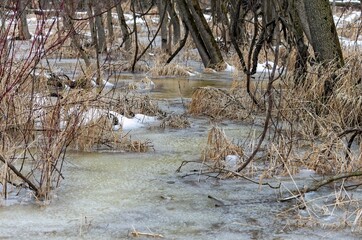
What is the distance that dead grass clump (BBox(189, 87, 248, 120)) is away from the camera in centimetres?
795

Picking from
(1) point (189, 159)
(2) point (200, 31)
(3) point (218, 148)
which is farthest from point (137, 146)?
(2) point (200, 31)

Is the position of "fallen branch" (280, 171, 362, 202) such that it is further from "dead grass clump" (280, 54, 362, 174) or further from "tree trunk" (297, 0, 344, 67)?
"tree trunk" (297, 0, 344, 67)

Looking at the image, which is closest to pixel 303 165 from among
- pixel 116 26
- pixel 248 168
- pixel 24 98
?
pixel 248 168

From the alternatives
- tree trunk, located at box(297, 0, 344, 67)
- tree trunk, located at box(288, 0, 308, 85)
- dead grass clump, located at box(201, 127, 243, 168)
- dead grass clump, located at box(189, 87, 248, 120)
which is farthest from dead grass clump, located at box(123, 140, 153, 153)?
tree trunk, located at box(297, 0, 344, 67)

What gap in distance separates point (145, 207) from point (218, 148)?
133 cm

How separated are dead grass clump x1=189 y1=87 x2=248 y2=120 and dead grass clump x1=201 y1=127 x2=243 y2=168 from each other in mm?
2179

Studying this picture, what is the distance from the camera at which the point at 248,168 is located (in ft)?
17.6

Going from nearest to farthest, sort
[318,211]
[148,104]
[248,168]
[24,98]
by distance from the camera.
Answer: [318,211] → [248,168] → [24,98] → [148,104]

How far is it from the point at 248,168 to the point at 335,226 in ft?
4.70

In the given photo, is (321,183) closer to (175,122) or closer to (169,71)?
(175,122)

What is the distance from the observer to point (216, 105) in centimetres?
810

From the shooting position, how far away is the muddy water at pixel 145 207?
3953 mm

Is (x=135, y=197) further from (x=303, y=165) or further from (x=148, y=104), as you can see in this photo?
(x=148, y=104)

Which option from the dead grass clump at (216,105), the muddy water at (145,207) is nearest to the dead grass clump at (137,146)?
the muddy water at (145,207)
